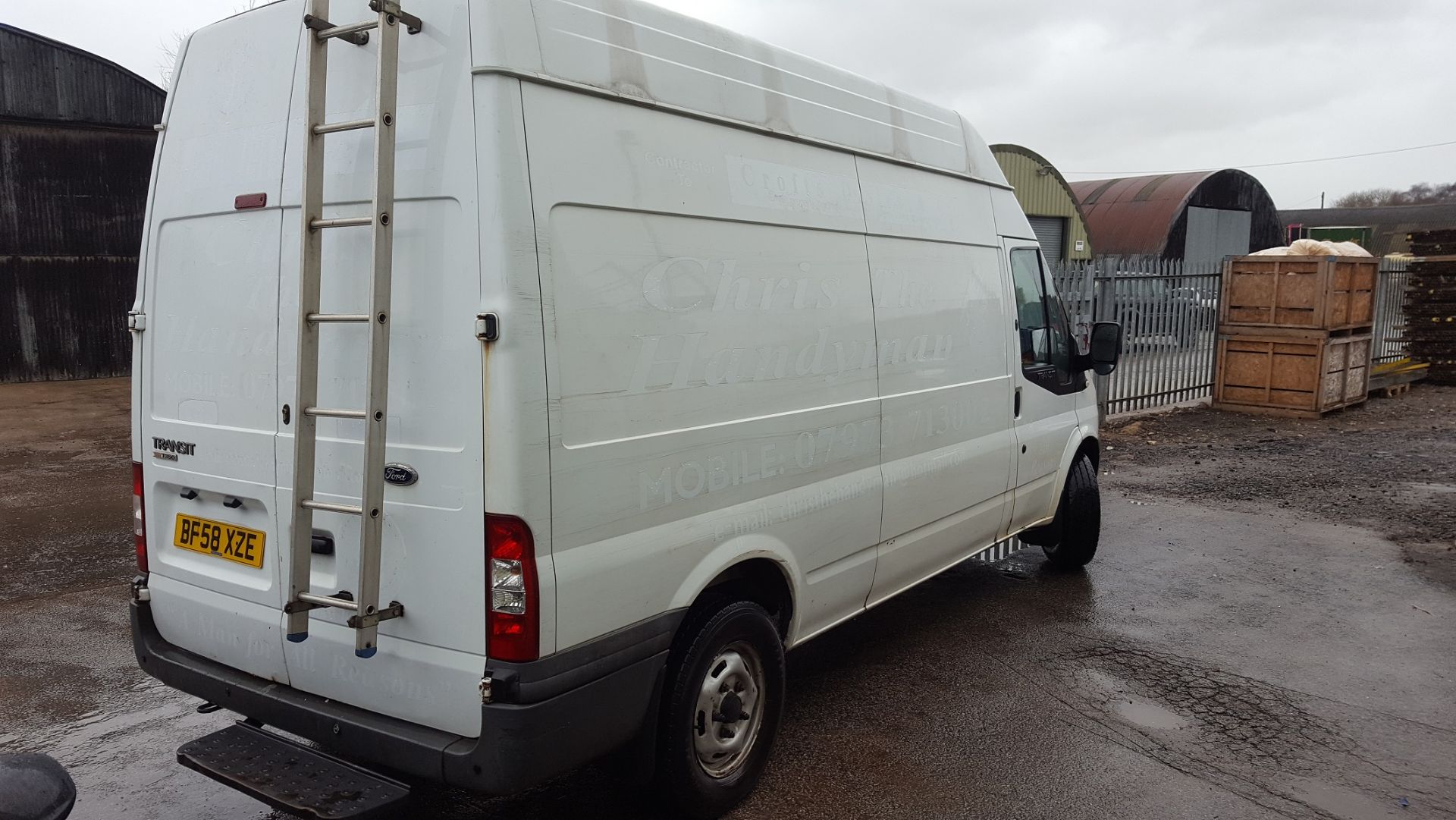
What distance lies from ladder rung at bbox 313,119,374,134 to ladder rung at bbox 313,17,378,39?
8.9 inches

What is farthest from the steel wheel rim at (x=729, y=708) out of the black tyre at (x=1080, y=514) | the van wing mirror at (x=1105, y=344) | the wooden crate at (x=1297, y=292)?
the wooden crate at (x=1297, y=292)

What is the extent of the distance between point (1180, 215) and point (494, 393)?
28393 mm

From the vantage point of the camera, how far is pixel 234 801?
3531 millimetres

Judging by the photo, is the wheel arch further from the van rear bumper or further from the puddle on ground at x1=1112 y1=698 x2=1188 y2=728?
the puddle on ground at x1=1112 y1=698 x2=1188 y2=728

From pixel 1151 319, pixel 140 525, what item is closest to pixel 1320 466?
pixel 1151 319

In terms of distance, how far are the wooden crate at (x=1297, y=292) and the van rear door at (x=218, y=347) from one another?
39.9 ft

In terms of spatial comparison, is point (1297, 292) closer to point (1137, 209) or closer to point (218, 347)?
point (218, 347)

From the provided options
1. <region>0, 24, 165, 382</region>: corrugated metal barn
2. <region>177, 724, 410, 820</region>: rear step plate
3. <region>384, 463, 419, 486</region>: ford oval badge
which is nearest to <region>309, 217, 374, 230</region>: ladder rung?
<region>384, 463, 419, 486</region>: ford oval badge

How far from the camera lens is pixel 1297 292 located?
39.7 feet

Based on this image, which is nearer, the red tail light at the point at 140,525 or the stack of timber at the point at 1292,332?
the red tail light at the point at 140,525

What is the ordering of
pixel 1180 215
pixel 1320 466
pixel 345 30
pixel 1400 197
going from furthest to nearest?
pixel 1400 197 → pixel 1180 215 → pixel 1320 466 → pixel 345 30

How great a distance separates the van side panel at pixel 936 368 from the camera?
13.9ft

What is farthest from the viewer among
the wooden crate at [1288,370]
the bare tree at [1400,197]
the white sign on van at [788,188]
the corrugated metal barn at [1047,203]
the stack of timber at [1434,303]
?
the bare tree at [1400,197]

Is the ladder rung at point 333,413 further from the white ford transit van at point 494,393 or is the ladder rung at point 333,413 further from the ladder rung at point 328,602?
the ladder rung at point 328,602
